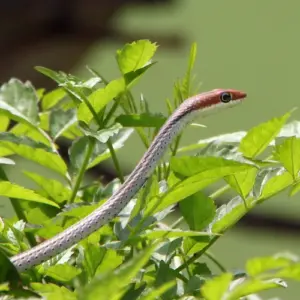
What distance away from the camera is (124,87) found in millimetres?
396

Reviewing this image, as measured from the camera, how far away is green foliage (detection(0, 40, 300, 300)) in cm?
30

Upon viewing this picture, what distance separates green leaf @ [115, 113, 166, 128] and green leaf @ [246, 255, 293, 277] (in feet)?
0.53

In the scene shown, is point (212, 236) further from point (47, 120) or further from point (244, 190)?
point (47, 120)

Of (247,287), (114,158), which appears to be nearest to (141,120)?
(114,158)

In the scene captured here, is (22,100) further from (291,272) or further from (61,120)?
(291,272)

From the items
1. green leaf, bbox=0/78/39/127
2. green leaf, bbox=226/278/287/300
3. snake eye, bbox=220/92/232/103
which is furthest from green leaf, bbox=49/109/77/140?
green leaf, bbox=226/278/287/300

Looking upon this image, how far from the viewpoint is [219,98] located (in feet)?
1.92

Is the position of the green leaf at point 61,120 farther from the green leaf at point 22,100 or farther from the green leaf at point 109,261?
the green leaf at point 109,261

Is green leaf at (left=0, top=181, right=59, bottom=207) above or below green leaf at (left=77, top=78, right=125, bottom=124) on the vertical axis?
below

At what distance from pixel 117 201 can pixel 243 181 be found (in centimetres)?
7

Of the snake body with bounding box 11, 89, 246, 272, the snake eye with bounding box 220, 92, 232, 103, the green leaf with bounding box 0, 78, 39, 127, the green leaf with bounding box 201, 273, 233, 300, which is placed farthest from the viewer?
the snake eye with bounding box 220, 92, 232, 103

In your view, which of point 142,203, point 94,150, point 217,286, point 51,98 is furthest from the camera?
point 51,98

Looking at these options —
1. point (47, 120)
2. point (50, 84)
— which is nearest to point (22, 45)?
point (50, 84)

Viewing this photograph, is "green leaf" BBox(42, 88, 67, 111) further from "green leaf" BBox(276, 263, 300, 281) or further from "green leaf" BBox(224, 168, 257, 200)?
"green leaf" BBox(276, 263, 300, 281)
